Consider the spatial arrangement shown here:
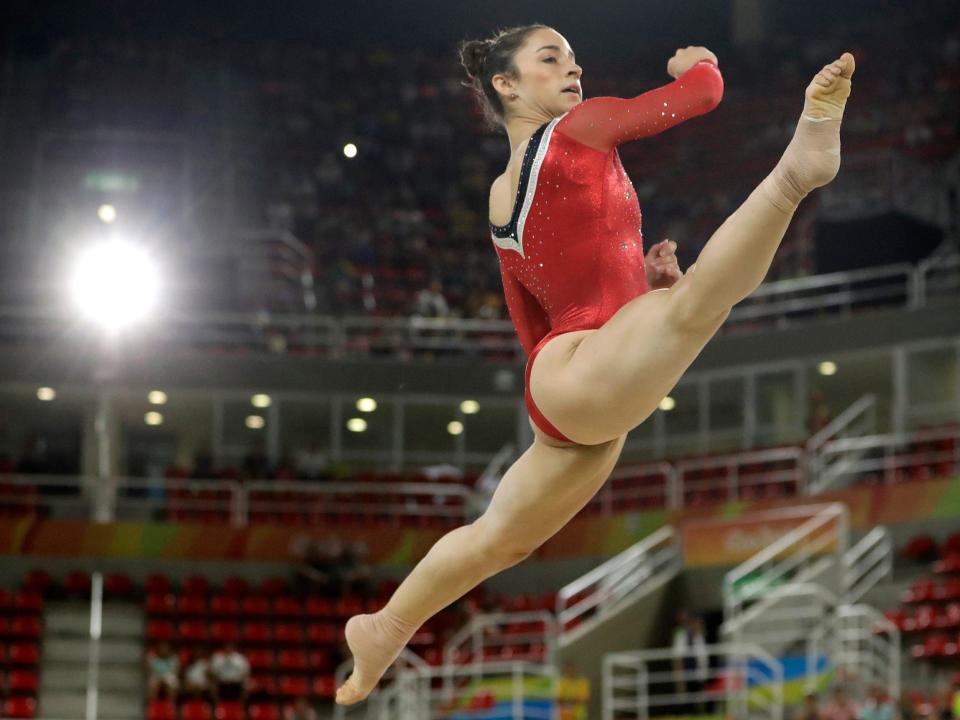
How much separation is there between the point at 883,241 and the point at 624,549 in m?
4.66

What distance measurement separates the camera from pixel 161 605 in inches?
666

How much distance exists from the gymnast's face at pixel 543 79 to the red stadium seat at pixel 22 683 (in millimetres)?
13088

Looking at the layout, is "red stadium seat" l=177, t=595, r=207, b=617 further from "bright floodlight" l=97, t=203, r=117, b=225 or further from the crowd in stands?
"bright floodlight" l=97, t=203, r=117, b=225

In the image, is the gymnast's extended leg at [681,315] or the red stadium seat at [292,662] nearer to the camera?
the gymnast's extended leg at [681,315]

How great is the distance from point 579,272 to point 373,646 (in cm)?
107

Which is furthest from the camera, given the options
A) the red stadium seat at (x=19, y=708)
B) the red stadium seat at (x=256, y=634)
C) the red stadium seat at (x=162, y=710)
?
the red stadium seat at (x=256, y=634)

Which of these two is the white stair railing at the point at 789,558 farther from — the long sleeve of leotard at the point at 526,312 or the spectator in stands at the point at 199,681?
the long sleeve of leotard at the point at 526,312

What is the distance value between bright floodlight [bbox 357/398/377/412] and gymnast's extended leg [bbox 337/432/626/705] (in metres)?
15.9

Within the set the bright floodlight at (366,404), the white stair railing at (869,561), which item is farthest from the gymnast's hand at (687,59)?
the bright floodlight at (366,404)

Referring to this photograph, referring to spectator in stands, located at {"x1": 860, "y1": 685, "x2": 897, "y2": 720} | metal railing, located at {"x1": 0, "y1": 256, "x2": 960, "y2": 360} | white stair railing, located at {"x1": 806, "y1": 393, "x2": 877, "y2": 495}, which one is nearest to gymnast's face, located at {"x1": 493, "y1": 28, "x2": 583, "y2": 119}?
spectator in stands, located at {"x1": 860, "y1": 685, "x2": 897, "y2": 720}

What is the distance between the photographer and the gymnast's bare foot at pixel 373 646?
400 cm

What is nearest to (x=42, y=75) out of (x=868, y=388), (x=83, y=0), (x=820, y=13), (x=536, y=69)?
(x=83, y=0)

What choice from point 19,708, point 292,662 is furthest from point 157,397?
point 19,708

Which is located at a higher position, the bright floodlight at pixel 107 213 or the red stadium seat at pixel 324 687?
the bright floodlight at pixel 107 213
